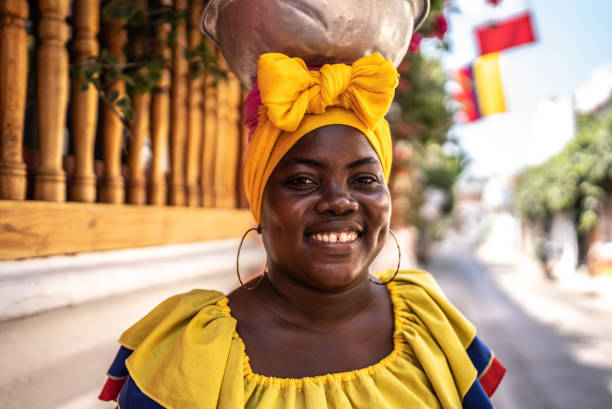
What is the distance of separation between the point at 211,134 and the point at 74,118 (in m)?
1.00

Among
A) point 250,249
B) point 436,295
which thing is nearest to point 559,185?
point 250,249

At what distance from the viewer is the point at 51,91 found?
1.71 metres

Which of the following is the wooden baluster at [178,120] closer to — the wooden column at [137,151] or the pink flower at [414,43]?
the wooden column at [137,151]

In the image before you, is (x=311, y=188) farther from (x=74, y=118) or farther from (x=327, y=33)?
(x=74, y=118)

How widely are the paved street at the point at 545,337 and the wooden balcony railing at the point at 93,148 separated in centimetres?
314

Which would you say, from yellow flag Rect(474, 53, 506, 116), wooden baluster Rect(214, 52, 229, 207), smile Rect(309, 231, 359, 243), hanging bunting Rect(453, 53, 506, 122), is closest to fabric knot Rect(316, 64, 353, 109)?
smile Rect(309, 231, 359, 243)

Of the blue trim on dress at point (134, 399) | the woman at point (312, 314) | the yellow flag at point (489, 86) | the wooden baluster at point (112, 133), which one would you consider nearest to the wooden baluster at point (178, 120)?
the wooden baluster at point (112, 133)

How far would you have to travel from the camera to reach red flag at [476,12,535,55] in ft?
15.4

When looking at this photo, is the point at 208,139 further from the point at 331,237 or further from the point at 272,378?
the point at 272,378

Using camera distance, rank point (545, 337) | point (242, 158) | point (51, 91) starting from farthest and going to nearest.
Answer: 1. point (545, 337)
2. point (242, 158)
3. point (51, 91)

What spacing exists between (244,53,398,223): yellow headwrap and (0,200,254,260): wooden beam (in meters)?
0.83

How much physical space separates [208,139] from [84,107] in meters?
1.00

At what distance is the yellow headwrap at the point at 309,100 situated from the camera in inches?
47.4

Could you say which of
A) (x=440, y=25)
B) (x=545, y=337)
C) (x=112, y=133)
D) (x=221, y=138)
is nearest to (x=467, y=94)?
(x=545, y=337)
